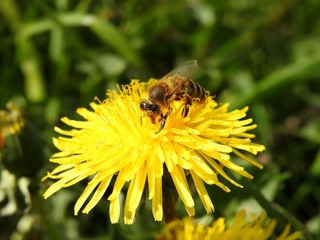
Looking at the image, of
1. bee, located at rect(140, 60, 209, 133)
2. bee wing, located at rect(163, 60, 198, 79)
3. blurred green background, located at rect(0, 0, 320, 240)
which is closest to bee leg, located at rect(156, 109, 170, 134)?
bee, located at rect(140, 60, 209, 133)

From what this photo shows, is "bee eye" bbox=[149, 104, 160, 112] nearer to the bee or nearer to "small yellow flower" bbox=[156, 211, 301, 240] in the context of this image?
the bee

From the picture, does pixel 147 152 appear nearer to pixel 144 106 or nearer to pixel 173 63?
pixel 144 106

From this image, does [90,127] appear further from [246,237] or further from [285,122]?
[285,122]

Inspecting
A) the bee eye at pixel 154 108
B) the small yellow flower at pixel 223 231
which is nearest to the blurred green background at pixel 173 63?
the small yellow flower at pixel 223 231

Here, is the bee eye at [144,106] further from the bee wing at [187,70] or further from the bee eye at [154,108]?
the bee wing at [187,70]

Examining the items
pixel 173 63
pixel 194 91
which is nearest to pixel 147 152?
pixel 194 91

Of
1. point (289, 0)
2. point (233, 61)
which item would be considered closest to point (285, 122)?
point (233, 61)

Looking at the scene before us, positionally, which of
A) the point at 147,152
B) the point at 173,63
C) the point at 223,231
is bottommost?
the point at 223,231
